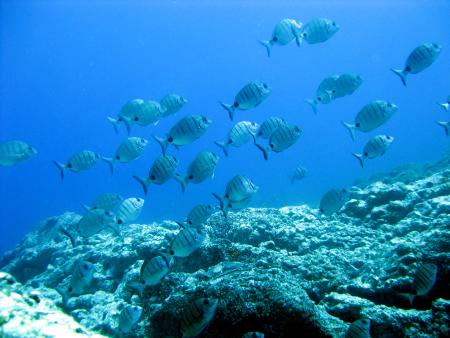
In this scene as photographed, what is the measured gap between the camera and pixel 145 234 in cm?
859

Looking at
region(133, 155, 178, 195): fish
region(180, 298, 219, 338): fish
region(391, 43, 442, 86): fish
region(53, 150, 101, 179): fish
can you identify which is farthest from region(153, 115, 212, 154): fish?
region(391, 43, 442, 86): fish

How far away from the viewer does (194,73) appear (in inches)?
5581

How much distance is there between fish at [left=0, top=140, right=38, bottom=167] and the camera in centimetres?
563

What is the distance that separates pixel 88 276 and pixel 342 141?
158 m

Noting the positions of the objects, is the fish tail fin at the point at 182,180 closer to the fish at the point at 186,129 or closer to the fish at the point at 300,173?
the fish at the point at 186,129

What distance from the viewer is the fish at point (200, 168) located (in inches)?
188

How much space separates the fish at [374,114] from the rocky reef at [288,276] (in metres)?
2.13

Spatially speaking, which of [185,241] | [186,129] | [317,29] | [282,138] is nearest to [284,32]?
[317,29]

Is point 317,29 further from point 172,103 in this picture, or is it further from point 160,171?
point 160,171

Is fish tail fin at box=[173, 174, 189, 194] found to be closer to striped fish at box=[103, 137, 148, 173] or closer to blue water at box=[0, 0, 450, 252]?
striped fish at box=[103, 137, 148, 173]

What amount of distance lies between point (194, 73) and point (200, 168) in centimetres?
14372

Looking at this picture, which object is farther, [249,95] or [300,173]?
[300,173]

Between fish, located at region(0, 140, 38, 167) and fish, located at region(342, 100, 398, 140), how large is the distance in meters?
5.67

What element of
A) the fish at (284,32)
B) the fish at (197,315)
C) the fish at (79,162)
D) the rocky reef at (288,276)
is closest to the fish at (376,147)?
the rocky reef at (288,276)
